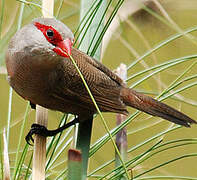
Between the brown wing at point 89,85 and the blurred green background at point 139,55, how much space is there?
12cm

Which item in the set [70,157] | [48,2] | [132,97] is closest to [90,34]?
[48,2]

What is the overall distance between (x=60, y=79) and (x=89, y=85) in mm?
130

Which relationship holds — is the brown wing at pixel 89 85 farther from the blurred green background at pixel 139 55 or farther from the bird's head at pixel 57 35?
the bird's head at pixel 57 35

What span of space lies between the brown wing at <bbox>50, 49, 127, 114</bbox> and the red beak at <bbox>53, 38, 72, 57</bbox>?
0.31 m

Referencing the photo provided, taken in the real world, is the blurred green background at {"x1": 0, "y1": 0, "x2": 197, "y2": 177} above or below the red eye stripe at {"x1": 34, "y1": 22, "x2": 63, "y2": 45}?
→ above

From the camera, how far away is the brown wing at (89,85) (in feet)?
5.90

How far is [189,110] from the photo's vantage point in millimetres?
3621

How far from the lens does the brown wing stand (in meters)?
1.80

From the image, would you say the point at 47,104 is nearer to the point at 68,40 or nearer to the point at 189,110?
the point at 68,40

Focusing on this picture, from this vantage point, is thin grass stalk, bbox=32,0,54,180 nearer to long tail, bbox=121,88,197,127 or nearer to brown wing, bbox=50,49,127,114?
brown wing, bbox=50,49,127,114

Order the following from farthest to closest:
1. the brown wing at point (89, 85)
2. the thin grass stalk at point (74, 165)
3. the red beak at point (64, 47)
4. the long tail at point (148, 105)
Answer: the long tail at point (148, 105) → the brown wing at point (89, 85) → the red beak at point (64, 47) → the thin grass stalk at point (74, 165)

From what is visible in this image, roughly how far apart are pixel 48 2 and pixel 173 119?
68cm

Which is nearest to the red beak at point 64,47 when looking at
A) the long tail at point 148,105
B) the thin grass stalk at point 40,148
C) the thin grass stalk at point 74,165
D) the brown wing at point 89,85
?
the thin grass stalk at point 40,148

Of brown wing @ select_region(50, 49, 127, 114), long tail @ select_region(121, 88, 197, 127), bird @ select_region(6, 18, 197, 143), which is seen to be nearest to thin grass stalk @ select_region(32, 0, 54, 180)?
bird @ select_region(6, 18, 197, 143)
